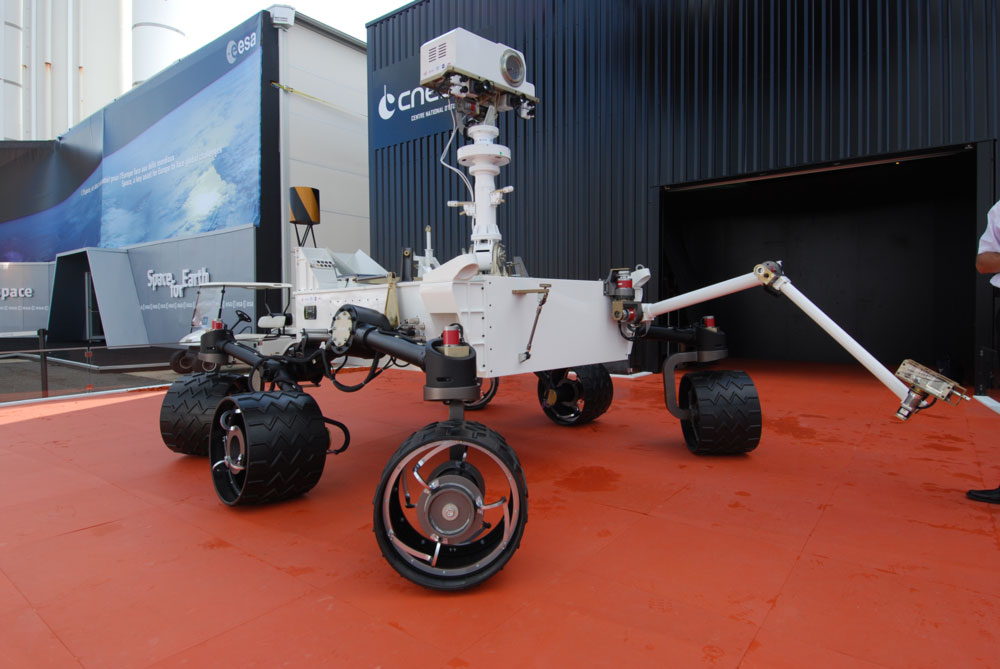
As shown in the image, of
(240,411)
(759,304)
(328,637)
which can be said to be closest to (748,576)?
(328,637)

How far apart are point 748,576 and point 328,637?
1.56m

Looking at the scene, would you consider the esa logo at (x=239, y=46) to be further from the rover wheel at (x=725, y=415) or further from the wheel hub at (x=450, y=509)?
the wheel hub at (x=450, y=509)

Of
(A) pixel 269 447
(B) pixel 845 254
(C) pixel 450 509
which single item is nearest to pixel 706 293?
(C) pixel 450 509

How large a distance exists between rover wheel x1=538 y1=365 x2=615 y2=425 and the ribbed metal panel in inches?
148

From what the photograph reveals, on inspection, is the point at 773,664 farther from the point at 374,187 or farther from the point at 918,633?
the point at 374,187

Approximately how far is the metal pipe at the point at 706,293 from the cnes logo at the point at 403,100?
745cm

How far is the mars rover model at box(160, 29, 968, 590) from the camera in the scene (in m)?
2.23

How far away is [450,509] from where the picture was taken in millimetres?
2232

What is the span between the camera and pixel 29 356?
7219 millimetres

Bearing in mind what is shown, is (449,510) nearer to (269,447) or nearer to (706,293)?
(269,447)

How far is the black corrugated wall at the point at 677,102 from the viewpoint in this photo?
6645 millimetres

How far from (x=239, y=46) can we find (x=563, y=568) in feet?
45.7

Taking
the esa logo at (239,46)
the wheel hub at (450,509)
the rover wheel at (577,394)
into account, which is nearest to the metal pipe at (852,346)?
the rover wheel at (577,394)

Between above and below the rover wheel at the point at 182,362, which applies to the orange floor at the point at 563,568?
below
